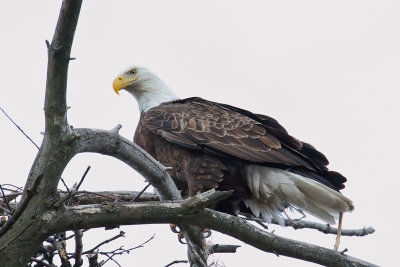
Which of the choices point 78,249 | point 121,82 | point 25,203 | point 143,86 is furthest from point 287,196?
point 25,203

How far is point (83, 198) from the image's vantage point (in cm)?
468

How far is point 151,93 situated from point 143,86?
0.12 meters

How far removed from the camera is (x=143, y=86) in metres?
6.37

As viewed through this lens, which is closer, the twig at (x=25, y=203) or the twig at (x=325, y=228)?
the twig at (x=25, y=203)

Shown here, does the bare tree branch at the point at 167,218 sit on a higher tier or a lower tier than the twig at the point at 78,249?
lower

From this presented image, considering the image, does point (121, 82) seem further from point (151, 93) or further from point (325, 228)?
point (325, 228)

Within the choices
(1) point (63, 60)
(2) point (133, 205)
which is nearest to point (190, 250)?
(2) point (133, 205)

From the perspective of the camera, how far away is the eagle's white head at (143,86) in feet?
20.6

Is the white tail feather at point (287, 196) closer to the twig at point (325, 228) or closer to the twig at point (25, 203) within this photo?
the twig at point (325, 228)

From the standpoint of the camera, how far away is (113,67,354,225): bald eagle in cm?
484

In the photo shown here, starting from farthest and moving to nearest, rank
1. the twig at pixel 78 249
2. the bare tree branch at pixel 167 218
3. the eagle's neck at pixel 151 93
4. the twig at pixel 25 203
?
the eagle's neck at pixel 151 93
the twig at pixel 78 249
the bare tree branch at pixel 167 218
the twig at pixel 25 203

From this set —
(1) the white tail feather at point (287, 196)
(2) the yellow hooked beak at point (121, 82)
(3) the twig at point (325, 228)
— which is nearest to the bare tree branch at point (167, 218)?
(1) the white tail feather at point (287, 196)

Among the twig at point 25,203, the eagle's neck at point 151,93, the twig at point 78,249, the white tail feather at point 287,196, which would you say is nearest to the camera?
the twig at point 25,203

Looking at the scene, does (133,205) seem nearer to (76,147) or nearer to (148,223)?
(148,223)
